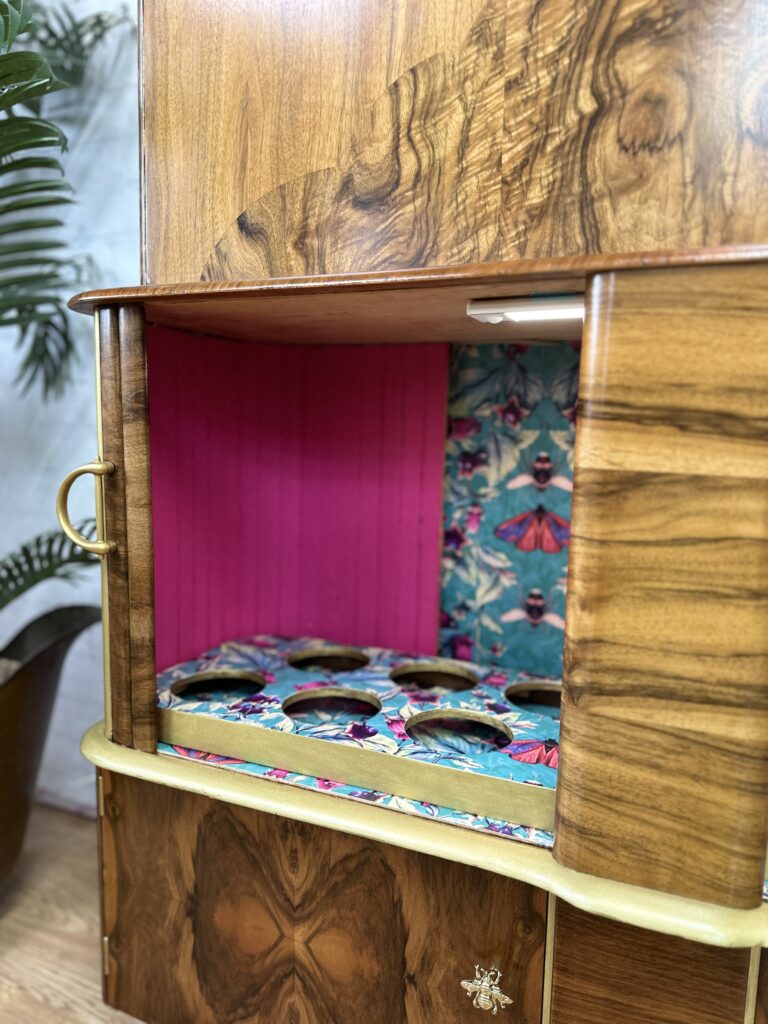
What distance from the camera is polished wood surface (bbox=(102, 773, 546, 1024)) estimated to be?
3.46 ft

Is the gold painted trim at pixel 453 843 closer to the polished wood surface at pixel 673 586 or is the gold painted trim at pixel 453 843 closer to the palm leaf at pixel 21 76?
the polished wood surface at pixel 673 586

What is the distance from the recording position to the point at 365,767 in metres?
1.13

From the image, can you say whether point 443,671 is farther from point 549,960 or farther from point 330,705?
point 549,960

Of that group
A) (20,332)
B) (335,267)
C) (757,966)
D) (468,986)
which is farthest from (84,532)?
(757,966)

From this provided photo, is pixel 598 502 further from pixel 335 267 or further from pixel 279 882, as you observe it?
pixel 279 882

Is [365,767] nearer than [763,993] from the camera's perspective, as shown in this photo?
No

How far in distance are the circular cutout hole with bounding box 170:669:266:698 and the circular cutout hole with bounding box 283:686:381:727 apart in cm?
9

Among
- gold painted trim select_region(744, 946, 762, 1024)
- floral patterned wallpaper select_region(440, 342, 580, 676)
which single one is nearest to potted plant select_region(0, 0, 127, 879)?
floral patterned wallpaper select_region(440, 342, 580, 676)

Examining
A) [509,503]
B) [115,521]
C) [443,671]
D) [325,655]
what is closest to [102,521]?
[115,521]

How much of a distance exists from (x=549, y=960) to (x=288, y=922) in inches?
16.3

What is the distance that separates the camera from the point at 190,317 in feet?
4.21

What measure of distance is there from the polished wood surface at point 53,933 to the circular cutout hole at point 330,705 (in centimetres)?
65

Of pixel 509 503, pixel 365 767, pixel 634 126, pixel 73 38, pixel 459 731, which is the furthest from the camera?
pixel 73 38

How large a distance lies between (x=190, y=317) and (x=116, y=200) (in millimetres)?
881
